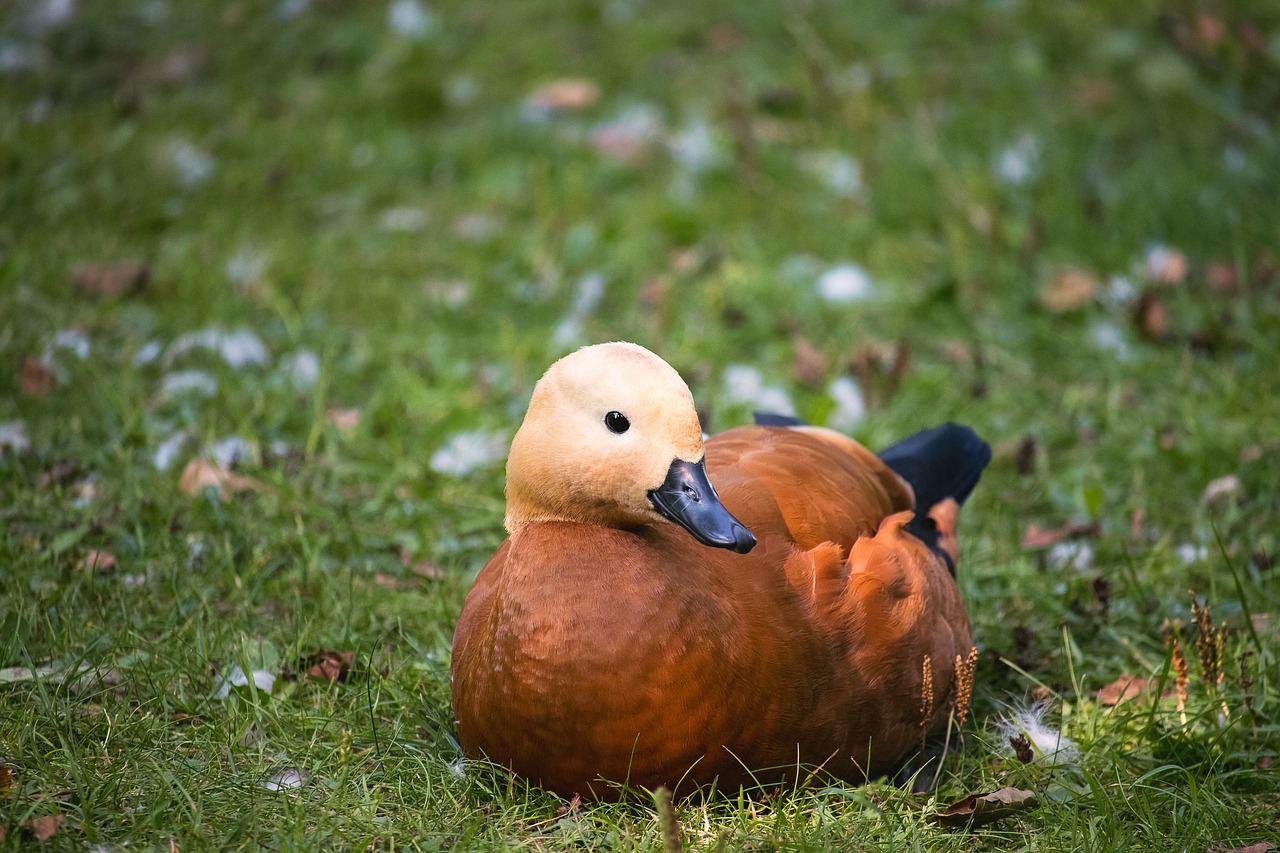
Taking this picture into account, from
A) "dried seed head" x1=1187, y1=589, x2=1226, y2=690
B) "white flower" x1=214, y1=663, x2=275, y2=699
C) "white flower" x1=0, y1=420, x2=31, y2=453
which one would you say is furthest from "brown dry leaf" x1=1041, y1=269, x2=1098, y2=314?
"white flower" x1=0, y1=420, x2=31, y2=453

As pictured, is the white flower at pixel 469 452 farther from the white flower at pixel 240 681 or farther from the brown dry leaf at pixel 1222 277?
the brown dry leaf at pixel 1222 277

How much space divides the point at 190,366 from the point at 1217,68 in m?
3.89

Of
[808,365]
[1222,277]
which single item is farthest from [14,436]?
[1222,277]

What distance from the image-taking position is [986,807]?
2.42 metres

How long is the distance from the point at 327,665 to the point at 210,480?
94 centimetres

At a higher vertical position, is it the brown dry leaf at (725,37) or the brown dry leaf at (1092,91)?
the brown dry leaf at (725,37)

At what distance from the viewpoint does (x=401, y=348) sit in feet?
14.7

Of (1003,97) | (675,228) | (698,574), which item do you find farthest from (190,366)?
(1003,97)

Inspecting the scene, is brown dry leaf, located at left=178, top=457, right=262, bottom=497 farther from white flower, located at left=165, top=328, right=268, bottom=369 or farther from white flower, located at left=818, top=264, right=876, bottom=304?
white flower, located at left=818, top=264, right=876, bottom=304

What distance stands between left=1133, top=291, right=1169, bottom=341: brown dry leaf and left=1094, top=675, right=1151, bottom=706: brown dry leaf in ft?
6.25

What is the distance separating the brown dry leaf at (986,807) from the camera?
2.42 meters

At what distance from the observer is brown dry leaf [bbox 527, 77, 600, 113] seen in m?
5.99

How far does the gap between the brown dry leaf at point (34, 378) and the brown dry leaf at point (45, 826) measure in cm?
200

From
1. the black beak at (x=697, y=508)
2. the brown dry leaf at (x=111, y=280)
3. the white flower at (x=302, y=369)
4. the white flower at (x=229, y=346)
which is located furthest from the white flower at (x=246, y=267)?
the black beak at (x=697, y=508)
